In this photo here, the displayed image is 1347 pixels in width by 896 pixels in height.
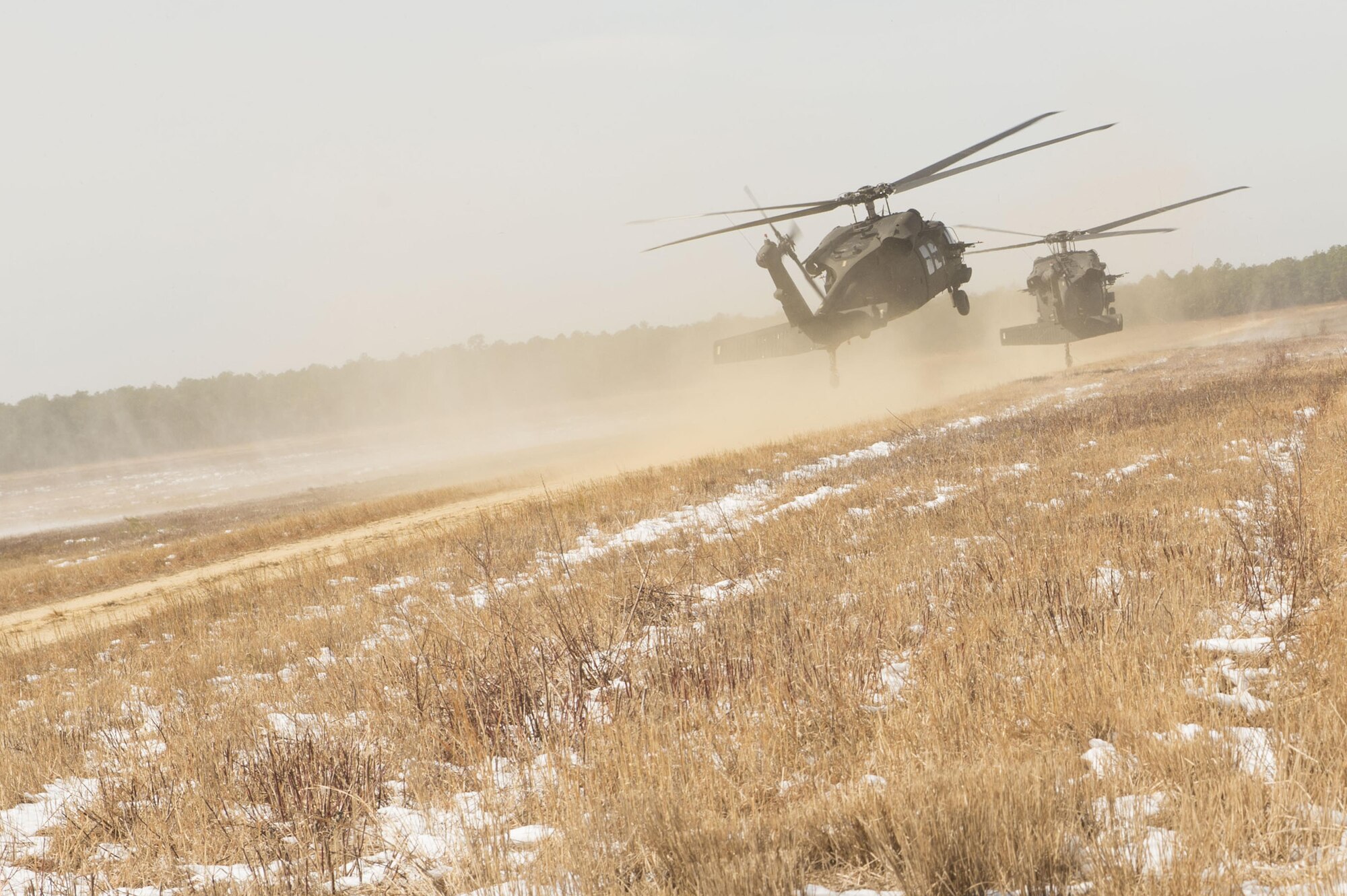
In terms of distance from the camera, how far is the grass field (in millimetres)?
2961

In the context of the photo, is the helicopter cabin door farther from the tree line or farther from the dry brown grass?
the tree line

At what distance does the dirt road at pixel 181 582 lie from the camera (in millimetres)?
13875

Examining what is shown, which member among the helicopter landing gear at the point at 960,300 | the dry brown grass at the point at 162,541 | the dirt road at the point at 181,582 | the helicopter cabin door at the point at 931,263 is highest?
the helicopter cabin door at the point at 931,263

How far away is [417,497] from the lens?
2725 cm

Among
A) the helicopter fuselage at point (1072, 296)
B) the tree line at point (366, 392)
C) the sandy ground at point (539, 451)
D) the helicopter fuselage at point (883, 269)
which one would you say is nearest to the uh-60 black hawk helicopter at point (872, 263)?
the helicopter fuselage at point (883, 269)

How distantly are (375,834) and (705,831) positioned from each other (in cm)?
154

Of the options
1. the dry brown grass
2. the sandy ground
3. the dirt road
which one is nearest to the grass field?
the dirt road

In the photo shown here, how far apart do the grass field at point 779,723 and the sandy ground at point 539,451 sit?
773cm

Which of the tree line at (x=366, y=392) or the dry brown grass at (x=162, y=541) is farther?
the tree line at (x=366, y=392)

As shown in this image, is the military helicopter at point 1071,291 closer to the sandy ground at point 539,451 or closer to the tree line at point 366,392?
the sandy ground at point 539,451

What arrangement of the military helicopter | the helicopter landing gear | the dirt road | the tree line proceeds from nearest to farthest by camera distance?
1. the dirt road
2. the helicopter landing gear
3. the military helicopter
4. the tree line

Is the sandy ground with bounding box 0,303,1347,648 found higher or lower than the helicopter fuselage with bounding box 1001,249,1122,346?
lower

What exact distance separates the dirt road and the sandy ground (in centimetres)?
7

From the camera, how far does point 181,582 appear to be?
684 inches
